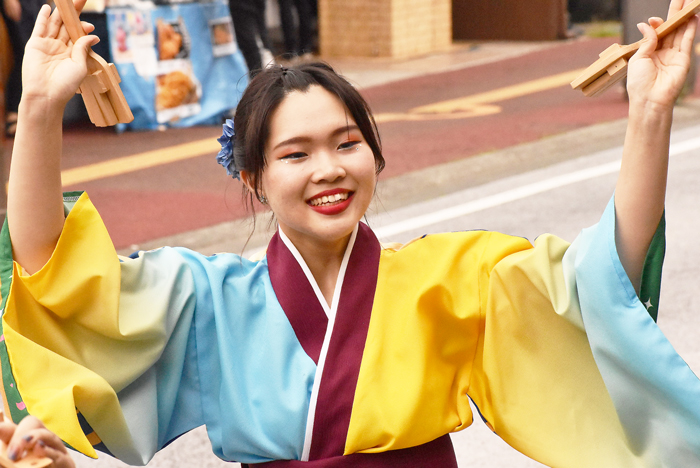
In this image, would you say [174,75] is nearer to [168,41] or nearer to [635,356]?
[168,41]

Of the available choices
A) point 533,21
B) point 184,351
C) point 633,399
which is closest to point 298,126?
point 184,351

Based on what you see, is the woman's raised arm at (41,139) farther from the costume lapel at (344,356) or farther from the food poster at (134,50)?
the food poster at (134,50)

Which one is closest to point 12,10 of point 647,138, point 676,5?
point 676,5

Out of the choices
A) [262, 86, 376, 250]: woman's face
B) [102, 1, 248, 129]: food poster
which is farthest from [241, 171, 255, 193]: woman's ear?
[102, 1, 248, 129]: food poster

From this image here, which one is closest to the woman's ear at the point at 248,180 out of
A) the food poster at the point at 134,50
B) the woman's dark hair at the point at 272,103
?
the woman's dark hair at the point at 272,103

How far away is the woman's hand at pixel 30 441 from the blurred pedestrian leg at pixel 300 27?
1131 cm

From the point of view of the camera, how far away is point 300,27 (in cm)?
1362

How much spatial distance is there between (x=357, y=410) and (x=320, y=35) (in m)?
12.1

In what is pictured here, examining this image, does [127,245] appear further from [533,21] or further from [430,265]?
[533,21]

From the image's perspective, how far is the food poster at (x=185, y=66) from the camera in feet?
30.0

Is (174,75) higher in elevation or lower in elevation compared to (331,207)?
Answer: lower

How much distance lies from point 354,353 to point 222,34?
7.88m

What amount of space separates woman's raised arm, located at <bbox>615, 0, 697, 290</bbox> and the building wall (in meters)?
11.4

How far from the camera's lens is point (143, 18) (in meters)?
9.02
